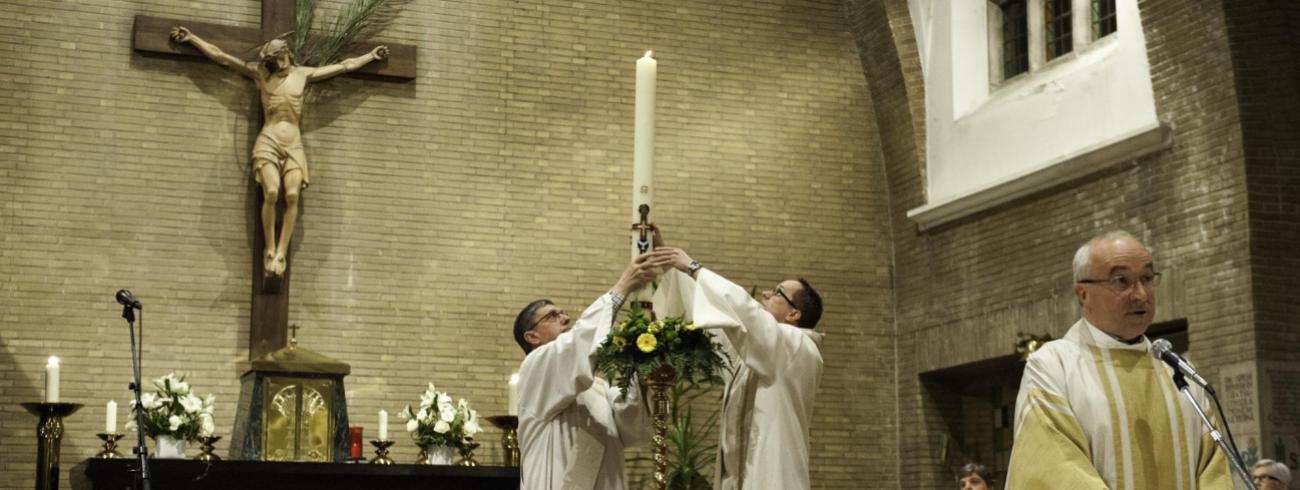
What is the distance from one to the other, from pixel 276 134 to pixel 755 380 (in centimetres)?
533

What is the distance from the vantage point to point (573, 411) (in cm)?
650

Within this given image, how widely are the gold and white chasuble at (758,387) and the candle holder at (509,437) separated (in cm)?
416

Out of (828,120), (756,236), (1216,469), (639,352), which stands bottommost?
(1216,469)

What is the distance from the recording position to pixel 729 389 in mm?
6461

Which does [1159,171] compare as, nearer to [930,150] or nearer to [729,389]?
[930,150]

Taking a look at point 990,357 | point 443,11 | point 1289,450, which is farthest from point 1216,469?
point 443,11

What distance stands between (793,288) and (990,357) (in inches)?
182

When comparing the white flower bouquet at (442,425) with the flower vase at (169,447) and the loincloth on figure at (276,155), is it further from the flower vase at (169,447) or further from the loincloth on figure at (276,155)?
the loincloth on figure at (276,155)

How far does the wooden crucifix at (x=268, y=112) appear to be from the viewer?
10.6m

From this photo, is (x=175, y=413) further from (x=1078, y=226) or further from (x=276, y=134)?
(x=1078, y=226)

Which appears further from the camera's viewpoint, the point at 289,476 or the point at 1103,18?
the point at 1103,18

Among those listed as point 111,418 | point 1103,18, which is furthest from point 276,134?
point 1103,18

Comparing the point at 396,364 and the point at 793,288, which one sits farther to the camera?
the point at 396,364

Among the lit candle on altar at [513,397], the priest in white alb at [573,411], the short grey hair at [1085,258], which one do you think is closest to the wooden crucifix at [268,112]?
the lit candle on altar at [513,397]
